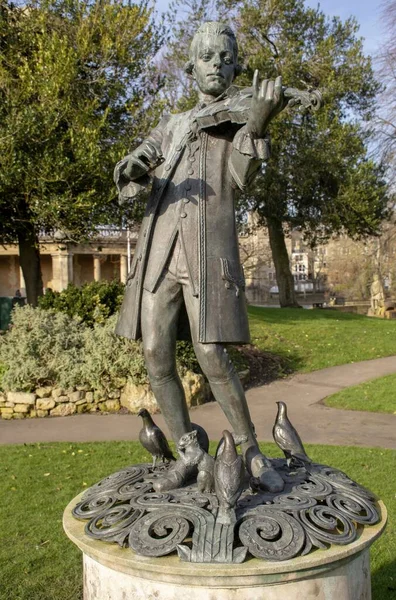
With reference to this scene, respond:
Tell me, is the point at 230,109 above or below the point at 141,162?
above

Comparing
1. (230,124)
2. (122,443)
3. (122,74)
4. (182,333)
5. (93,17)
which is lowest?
(122,443)

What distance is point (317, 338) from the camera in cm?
1596

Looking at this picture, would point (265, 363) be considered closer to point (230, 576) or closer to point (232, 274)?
point (232, 274)

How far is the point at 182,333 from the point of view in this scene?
3324 millimetres

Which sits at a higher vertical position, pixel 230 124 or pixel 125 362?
pixel 230 124

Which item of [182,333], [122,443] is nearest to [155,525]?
[182,333]

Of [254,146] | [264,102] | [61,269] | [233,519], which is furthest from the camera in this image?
[61,269]

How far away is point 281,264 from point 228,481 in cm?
2156

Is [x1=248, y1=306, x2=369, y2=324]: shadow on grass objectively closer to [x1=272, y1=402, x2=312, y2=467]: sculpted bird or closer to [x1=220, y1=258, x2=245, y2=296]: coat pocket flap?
[x1=272, y1=402, x2=312, y2=467]: sculpted bird

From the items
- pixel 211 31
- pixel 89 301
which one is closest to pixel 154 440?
pixel 211 31

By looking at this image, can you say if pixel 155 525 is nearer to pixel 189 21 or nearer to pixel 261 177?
pixel 261 177

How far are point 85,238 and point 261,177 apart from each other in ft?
30.5

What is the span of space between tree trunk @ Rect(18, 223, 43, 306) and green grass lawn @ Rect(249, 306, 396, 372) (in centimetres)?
595

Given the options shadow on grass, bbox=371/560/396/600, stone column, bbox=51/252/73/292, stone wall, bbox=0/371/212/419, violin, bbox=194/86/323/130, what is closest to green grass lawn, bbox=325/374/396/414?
stone wall, bbox=0/371/212/419
